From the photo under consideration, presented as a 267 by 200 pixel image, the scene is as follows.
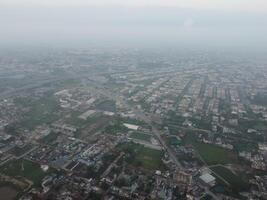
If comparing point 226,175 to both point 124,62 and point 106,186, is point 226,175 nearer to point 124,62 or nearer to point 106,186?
point 106,186

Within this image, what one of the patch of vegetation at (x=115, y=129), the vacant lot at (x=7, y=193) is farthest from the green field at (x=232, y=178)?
the vacant lot at (x=7, y=193)

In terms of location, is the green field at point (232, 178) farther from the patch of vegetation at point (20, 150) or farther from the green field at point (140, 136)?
the patch of vegetation at point (20, 150)

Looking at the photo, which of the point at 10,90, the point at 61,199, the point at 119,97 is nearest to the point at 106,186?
the point at 61,199

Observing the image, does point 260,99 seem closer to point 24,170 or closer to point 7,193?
point 24,170

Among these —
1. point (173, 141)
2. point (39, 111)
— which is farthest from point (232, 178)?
point (39, 111)

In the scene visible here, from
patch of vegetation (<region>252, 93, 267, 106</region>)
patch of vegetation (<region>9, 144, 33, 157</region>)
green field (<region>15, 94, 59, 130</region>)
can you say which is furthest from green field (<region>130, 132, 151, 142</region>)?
patch of vegetation (<region>252, 93, 267, 106</region>)

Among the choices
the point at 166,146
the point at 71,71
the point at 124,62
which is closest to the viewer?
the point at 166,146
